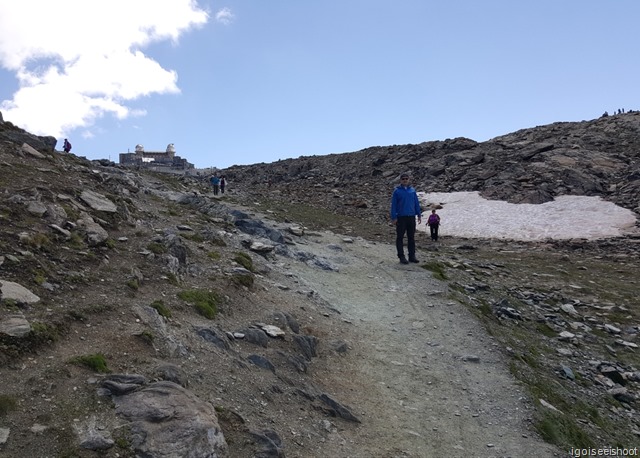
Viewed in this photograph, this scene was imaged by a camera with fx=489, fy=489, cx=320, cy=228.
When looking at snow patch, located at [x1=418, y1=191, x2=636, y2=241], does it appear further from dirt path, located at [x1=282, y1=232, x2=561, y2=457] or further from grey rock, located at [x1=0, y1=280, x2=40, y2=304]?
grey rock, located at [x1=0, y1=280, x2=40, y2=304]

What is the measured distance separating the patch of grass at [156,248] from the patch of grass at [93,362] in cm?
582

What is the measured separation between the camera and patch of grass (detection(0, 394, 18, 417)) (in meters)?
5.52

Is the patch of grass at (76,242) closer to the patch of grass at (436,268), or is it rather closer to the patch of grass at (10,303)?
the patch of grass at (10,303)

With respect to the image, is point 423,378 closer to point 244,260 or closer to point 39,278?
point 244,260

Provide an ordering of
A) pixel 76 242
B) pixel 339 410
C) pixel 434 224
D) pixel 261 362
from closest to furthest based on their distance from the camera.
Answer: pixel 339 410 → pixel 261 362 → pixel 76 242 → pixel 434 224

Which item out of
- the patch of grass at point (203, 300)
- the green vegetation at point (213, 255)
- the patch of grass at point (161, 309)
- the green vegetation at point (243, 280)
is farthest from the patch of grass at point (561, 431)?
the green vegetation at point (213, 255)

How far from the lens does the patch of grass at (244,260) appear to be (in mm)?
14414

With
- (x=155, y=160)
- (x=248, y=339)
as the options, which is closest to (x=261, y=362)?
(x=248, y=339)

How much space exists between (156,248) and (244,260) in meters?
2.96

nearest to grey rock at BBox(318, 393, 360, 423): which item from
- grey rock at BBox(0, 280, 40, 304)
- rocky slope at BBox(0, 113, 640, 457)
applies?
rocky slope at BBox(0, 113, 640, 457)

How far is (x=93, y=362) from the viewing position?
6.73 m

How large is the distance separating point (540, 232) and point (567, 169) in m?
14.4

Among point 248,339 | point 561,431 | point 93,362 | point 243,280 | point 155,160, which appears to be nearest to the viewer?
point 93,362

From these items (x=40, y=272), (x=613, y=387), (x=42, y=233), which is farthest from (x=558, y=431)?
(x=42, y=233)
